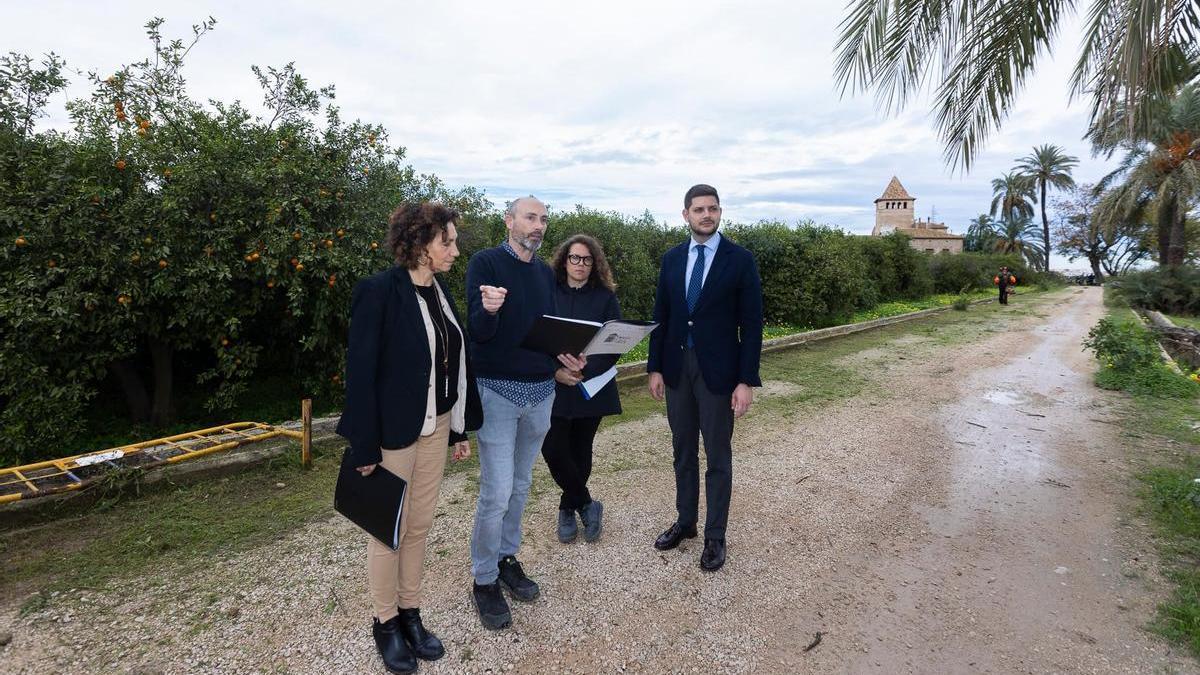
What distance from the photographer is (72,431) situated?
184 inches

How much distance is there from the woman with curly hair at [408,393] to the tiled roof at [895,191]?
69970mm

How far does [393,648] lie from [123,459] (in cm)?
306

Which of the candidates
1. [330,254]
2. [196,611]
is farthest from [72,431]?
[196,611]

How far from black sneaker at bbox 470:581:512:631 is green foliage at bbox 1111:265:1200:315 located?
2640 cm

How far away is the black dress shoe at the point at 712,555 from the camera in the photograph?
3.36m

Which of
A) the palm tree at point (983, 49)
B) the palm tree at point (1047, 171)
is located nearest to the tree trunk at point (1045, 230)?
the palm tree at point (1047, 171)

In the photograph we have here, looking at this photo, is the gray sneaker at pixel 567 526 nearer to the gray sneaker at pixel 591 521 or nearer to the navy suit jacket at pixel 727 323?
the gray sneaker at pixel 591 521

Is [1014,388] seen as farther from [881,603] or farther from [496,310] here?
[496,310]

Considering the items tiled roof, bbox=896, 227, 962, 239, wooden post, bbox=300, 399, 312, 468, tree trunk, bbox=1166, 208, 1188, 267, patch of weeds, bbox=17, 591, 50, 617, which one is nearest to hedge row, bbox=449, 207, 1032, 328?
wooden post, bbox=300, 399, 312, 468

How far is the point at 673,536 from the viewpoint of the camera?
11.9ft

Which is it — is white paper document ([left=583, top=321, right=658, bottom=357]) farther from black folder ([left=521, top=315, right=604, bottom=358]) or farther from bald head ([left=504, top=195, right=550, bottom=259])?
bald head ([left=504, top=195, right=550, bottom=259])

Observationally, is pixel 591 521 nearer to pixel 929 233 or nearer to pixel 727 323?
pixel 727 323

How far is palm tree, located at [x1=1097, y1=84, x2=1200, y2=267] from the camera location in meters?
19.9

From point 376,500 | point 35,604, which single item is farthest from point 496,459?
point 35,604
